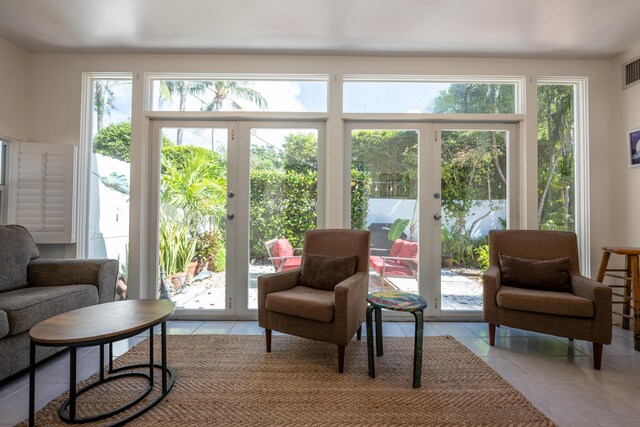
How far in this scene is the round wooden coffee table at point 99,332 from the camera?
4.34ft

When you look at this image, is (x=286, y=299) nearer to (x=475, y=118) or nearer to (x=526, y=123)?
(x=475, y=118)

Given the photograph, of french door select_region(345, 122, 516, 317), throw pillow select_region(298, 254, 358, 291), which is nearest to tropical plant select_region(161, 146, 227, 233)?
throw pillow select_region(298, 254, 358, 291)

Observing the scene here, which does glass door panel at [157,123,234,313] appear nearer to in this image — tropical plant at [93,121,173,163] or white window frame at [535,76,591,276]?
tropical plant at [93,121,173,163]

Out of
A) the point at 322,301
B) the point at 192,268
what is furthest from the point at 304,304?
the point at 192,268

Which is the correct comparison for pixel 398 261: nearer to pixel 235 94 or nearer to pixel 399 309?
pixel 399 309

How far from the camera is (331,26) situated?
257 centimetres

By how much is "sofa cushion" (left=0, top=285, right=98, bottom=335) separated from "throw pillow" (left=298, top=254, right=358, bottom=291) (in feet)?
5.60

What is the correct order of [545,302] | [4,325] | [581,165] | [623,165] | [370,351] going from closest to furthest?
[4,325], [370,351], [545,302], [623,165], [581,165]

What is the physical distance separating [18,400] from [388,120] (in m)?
3.50

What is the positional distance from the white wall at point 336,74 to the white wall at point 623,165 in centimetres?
2

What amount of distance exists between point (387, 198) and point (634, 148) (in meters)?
2.44

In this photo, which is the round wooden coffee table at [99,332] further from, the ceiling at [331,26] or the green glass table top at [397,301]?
the ceiling at [331,26]

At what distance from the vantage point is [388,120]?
3.07 m

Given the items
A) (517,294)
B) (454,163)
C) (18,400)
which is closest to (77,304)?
(18,400)
